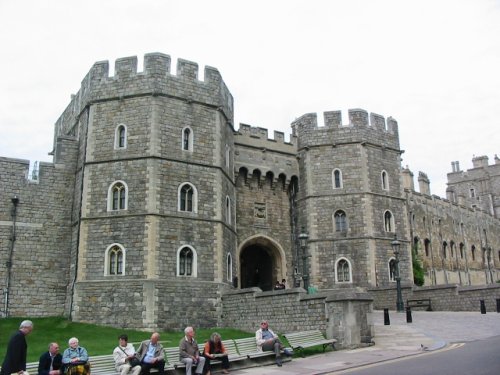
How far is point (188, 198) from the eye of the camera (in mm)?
23672

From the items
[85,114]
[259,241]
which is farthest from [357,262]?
[85,114]

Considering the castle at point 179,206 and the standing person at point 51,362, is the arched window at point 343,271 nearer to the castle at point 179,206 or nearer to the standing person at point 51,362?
the castle at point 179,206

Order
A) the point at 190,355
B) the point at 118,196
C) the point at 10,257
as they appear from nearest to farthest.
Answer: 1. the point at 190,355
2. the point at 10,257
3. the point at 118,196

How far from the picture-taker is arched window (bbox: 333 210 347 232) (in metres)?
29.5

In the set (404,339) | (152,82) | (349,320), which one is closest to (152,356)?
(349,320)

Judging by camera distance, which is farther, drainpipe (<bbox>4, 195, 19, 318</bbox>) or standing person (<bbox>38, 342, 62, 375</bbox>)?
drainpipe (<bbox>4, 195, 19, 318</bbox>)

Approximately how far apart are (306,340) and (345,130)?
53.9ft

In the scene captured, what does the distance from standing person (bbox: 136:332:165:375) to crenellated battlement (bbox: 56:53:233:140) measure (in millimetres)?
13975

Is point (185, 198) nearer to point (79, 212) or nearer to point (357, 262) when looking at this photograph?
point (79, 212)

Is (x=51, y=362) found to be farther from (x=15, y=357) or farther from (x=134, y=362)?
(x=134, y=362)

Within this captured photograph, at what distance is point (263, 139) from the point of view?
3041 cm

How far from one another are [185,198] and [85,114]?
6.17 meters

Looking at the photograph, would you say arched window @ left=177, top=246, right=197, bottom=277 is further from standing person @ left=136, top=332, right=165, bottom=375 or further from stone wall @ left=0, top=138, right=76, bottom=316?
standing person @ left=136, top=332, right=165, bottom=375

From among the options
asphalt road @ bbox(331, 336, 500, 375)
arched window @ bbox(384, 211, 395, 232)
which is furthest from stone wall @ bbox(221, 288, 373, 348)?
arched window @ bbox(384, 211, 395, 232)
